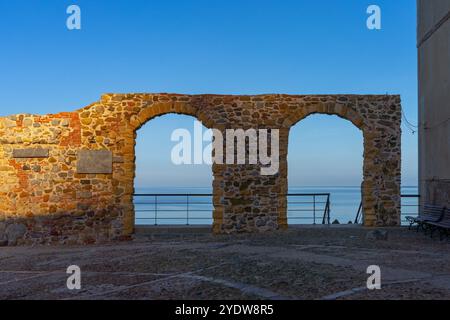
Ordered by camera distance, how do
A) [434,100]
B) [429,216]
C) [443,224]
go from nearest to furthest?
1. [443,224]
2. [429,216]
3. [434,100]

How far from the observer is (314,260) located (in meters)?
6.61

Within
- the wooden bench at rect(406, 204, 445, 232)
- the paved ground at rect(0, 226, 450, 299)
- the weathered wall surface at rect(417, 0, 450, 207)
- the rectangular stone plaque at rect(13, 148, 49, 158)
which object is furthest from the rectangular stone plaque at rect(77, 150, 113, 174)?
the weathered wall surface at rect(417, 0, 450, 207)

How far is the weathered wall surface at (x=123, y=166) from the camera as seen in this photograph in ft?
33.6

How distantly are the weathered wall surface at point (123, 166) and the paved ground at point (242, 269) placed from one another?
3.10 feet

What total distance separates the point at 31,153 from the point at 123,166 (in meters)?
2.03

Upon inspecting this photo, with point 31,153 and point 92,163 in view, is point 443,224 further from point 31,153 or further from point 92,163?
point 31,153

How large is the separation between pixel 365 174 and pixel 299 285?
21.1 feet

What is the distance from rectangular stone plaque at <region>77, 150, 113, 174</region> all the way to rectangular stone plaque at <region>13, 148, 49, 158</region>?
733mm

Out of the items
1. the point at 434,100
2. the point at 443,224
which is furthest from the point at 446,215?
the point at 434,100

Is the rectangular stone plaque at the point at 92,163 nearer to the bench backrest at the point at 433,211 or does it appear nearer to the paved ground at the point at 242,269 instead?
the paved ground at the point at 242,269

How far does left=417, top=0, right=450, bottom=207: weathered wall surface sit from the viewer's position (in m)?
10.5


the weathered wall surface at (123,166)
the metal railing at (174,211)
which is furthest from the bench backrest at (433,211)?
the metal railing at (174,211)

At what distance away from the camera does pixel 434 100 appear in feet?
36.8
